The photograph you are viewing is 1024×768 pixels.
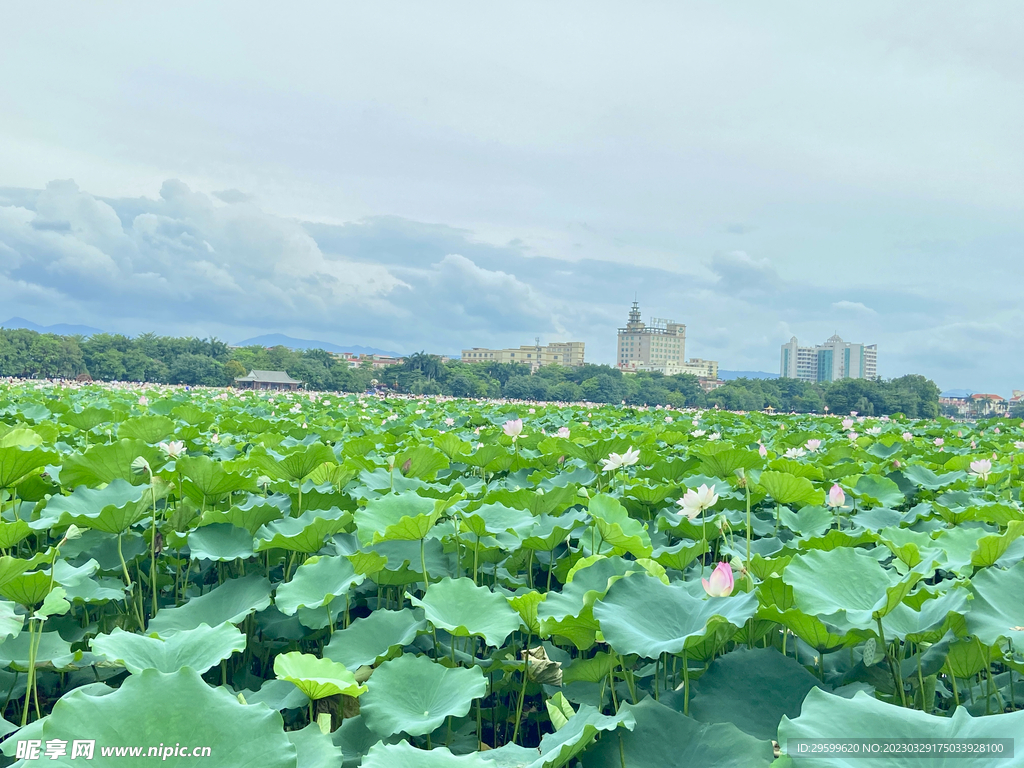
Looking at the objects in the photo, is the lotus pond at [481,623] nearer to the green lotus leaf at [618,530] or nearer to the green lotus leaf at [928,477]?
the green lotus leaf at [618,530]

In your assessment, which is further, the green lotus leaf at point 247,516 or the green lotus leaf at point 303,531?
the green lotus leaf at point 247,516

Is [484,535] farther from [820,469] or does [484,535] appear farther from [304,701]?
[820,469]

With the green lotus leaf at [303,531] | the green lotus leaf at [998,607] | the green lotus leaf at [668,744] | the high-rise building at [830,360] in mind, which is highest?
the high-rise building at [830,360]

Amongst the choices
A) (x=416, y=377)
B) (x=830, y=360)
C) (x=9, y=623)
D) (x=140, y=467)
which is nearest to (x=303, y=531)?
(x=9, y=623)

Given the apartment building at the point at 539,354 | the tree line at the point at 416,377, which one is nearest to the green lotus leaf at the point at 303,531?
the tree line at the point at 416,377

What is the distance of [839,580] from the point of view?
130 centimetres

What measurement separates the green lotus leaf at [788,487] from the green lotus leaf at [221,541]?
1.64 m

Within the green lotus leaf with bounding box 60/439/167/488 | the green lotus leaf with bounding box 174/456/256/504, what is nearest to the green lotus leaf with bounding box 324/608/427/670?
the green lotus leaf with bounding box 174/456/256/504

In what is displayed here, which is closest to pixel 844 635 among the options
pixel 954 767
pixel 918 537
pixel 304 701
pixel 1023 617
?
pixel 1023 617

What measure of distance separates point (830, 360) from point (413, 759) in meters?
190

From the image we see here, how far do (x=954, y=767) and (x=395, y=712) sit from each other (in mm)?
843

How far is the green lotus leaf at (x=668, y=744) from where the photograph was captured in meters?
0.93

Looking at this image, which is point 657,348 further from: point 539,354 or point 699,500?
point 699,500

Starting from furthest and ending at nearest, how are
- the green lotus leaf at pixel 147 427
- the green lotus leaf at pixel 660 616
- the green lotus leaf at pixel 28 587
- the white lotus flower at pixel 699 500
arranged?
the green lotus leaf at pixel 147 427
the white lotus flower at pixel 699 500
the green lotus leaf at pixel 28 587
the green lotus leaf at pixel 660 616
